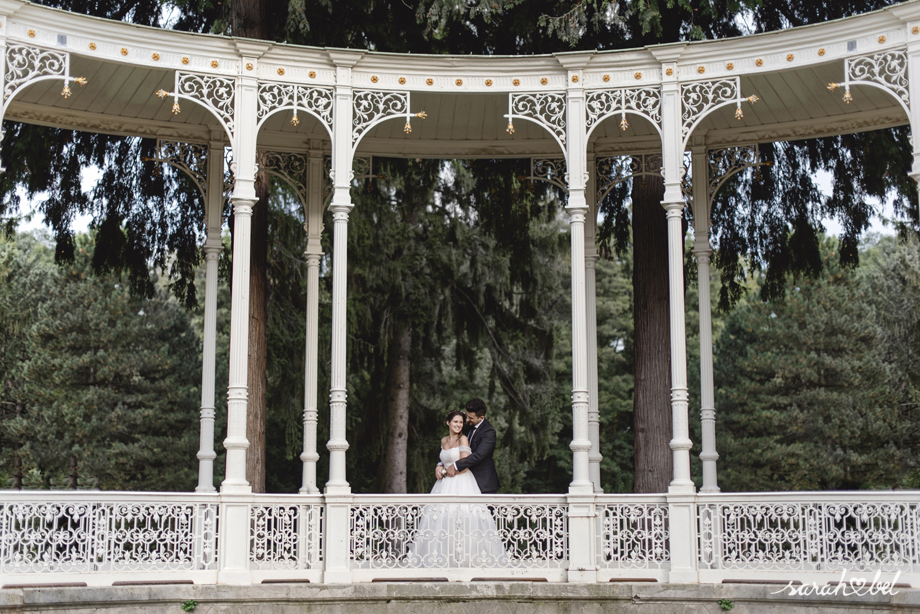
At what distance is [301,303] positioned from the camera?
761 inches

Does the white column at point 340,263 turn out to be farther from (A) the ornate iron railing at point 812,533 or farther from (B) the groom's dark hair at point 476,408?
(A) the ornate iron railing at point 812,533

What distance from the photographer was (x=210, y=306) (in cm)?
1095

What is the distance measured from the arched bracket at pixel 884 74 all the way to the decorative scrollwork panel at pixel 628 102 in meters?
1.58

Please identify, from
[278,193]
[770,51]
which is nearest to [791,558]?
[770,51]

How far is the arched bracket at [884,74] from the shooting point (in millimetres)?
8945

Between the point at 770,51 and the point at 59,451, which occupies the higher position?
the point at 770,51

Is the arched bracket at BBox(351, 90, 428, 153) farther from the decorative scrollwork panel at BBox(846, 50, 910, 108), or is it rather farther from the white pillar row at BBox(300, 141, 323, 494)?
the decorative scrollwork panel at BBox(846, 50, 910, 108)

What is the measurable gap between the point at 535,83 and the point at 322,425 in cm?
1226

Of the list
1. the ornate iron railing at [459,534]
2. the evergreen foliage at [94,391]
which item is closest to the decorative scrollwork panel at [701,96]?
the ornate iron railing at [459,534]

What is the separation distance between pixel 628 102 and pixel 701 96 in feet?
2.26

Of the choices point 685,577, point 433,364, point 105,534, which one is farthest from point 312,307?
point 433,364

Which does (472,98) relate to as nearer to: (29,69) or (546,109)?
(546,109)

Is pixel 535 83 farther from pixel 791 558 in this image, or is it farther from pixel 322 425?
pixel 322 425

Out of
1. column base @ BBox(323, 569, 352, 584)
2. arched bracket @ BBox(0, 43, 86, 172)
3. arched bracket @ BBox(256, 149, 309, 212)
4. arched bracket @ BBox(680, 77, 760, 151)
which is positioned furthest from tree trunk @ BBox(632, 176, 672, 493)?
arched bracket @ BBox(0, 43, 86, 172)
